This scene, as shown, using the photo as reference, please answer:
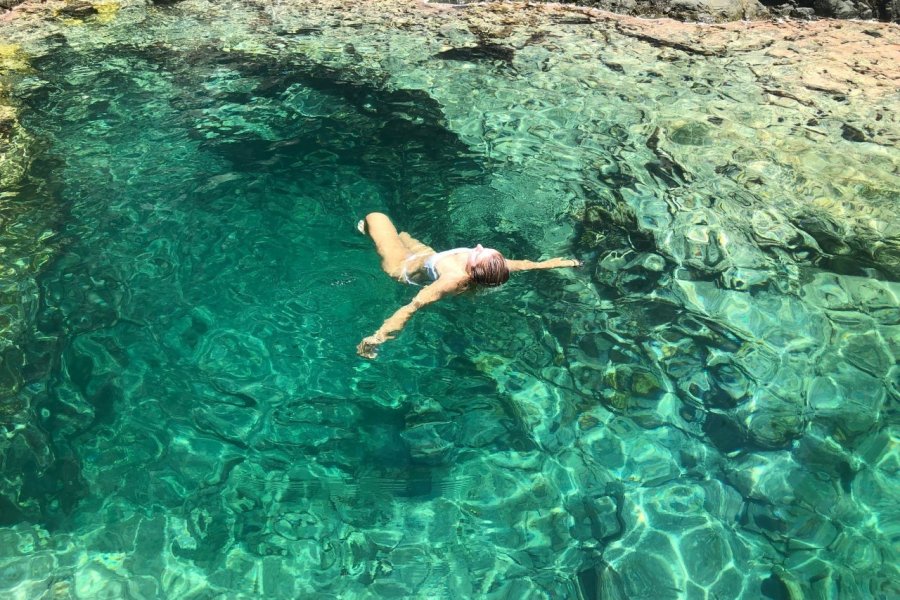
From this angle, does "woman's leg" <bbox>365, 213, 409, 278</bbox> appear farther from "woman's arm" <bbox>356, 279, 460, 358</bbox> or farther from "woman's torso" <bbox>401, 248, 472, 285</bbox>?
"woman's arm" <bbox>356, 279, 460, 358</bbox>

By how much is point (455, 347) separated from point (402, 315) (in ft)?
1.90

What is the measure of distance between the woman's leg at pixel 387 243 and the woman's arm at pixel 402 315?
2.08ft

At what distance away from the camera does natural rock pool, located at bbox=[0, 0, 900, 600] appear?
4176mm

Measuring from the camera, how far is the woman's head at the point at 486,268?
535cm

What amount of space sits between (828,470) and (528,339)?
2.36m

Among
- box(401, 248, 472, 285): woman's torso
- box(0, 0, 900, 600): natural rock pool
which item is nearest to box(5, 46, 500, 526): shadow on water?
box(0, 0, 900, 600): natural rock pool

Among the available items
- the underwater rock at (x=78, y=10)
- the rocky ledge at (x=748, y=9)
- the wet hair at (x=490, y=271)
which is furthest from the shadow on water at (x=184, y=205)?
the rocky ledge at (x=748, y=9)

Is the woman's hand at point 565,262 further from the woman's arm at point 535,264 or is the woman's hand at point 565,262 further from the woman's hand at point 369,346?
the woman's hand at point 369,346

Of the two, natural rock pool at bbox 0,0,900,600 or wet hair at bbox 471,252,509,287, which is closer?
natural rock pool at bbox 0,0,900,600

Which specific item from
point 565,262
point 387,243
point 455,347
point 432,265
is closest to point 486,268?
point 432,265

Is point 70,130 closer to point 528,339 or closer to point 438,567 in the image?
point 528,339

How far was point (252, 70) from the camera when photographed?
35.1 ft

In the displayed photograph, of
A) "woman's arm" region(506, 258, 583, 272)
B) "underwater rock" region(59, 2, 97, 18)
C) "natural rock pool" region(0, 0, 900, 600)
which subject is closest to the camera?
"natural rock pool" region(0, 0, 900, 600)

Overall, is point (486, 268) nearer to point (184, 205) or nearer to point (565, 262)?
point (565, 262)
